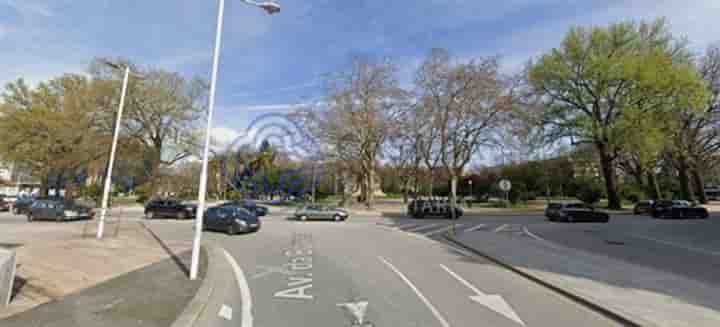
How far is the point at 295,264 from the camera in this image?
30.7 ft

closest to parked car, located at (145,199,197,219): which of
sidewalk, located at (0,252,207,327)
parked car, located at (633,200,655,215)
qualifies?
sidewalk, located at (0,252,207,327)

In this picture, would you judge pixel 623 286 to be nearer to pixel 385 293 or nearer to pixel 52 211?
pixel 385 293

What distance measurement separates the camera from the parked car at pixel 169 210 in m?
23.9

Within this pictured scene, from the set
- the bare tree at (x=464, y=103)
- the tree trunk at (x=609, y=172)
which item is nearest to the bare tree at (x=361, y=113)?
the bare tree at (x=464, y=103)

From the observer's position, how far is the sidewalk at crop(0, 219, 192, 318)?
6.04m

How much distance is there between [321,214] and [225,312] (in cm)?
1913

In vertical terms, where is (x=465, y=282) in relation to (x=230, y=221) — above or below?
below

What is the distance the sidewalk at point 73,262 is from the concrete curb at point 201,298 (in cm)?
173

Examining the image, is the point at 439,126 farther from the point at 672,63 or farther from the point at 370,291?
the point at 370,291

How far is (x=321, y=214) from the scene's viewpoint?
80.5ft

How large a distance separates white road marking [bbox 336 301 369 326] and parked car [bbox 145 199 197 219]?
2216 cm

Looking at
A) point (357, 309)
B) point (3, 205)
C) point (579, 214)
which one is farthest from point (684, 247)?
→ point (3, 205)

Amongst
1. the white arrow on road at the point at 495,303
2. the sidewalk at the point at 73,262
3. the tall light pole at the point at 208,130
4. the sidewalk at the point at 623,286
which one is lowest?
the white arrow on road at the point at 495,303

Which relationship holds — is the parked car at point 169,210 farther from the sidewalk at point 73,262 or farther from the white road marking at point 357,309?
the white road marking at point 357,309
